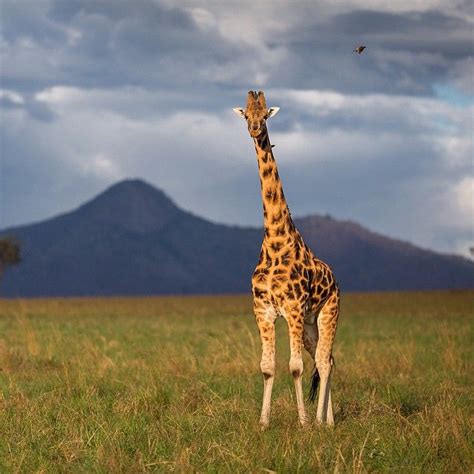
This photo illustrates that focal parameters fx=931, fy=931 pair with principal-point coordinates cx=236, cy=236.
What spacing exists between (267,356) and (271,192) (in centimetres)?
184

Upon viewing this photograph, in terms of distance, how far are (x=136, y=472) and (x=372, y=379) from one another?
7.34m

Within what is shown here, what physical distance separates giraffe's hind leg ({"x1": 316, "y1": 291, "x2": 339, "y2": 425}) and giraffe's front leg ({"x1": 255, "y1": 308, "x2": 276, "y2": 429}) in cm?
65

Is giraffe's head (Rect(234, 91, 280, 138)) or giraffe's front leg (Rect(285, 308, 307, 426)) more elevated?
giraffe's head (Rect(234, 91, 280, 138))

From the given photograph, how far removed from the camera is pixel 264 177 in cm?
1039

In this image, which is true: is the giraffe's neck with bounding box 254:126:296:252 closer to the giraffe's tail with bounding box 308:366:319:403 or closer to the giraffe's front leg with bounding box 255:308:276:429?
the giraffe's front leg with bounding box 255:308:276:429

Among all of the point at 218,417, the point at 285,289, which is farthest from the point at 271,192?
the point at 218,417

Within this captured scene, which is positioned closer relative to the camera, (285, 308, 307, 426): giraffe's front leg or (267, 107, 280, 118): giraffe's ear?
(285, 308, 307, 426): giraffe's front leg

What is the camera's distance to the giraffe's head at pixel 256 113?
9961 mm

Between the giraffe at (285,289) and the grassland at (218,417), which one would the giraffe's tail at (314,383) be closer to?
the grassland at (218,417)

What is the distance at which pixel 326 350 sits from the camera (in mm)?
10492

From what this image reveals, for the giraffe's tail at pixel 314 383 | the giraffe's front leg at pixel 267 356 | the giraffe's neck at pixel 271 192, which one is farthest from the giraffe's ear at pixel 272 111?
the giraffe's tail at pixel 314 383

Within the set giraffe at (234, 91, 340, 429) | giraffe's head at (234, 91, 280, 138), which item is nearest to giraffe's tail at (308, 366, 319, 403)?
giraffe at (234, 91, 340, 429)

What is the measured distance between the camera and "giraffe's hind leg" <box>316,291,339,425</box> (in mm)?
10250

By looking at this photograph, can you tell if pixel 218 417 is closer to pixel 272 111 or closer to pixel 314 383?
A: pixel 314 383
